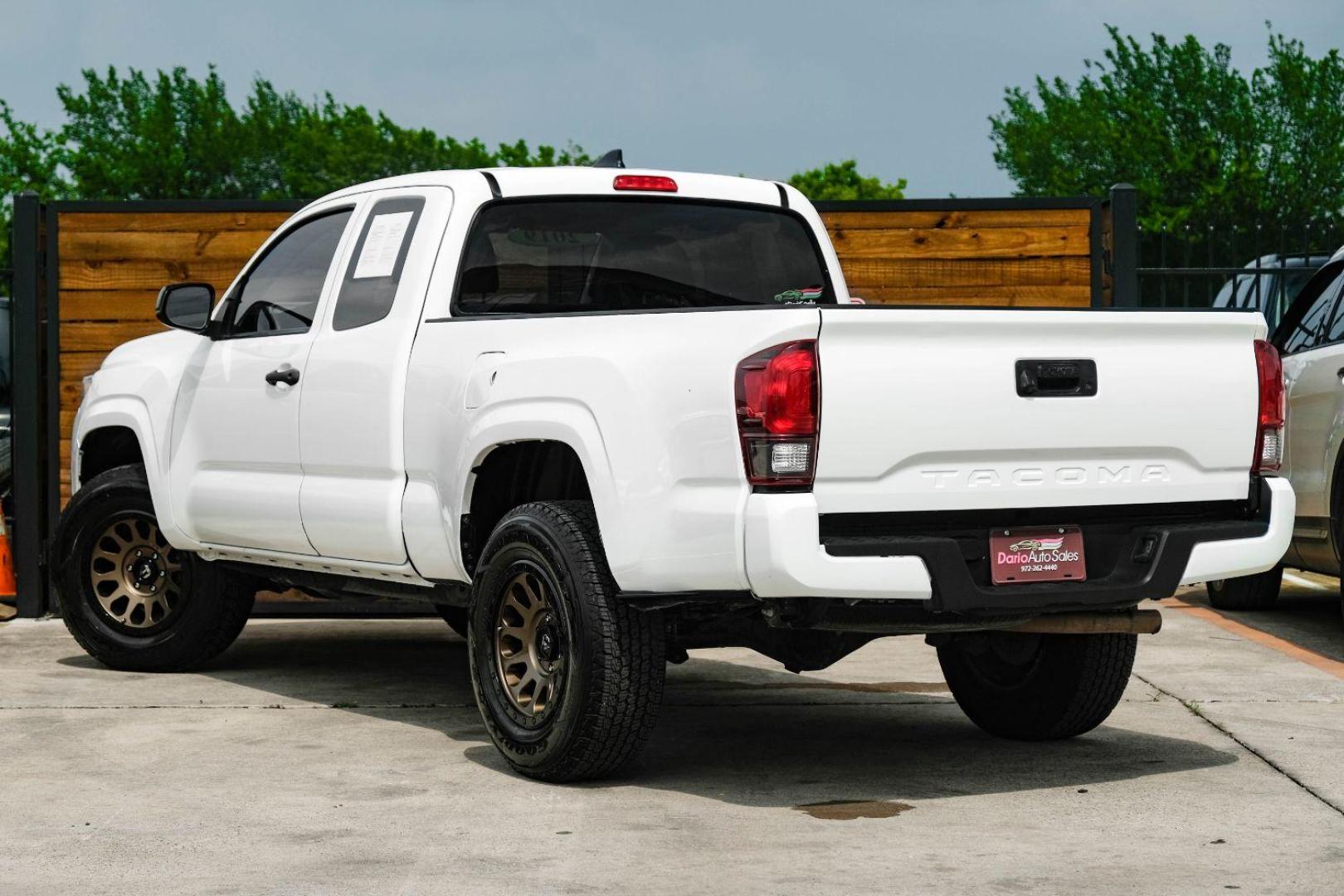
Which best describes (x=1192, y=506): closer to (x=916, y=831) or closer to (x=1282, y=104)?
(x=916, y=831)

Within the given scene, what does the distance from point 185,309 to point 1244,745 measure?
4816mm

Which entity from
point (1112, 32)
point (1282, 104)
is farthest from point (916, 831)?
point (1112, 32)

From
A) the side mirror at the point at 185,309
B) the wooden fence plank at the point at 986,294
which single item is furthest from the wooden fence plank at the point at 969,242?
the side mirror at the point at 185,309

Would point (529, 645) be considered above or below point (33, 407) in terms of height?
below

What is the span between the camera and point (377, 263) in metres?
7.74

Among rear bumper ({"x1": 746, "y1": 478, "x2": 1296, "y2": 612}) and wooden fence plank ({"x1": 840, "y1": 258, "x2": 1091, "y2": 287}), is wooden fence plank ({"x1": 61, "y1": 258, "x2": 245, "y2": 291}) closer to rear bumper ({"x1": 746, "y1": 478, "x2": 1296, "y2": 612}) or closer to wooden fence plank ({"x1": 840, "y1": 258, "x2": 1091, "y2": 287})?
wooden fence plank ({"x1": 840, "y1": 258, "x2": 1091, "y2": 287})

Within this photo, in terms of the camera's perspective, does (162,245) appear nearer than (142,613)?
No

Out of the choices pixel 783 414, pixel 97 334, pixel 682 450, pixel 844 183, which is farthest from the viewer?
pixel 844 183

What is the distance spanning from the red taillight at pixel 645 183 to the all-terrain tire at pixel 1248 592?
5.05 meters

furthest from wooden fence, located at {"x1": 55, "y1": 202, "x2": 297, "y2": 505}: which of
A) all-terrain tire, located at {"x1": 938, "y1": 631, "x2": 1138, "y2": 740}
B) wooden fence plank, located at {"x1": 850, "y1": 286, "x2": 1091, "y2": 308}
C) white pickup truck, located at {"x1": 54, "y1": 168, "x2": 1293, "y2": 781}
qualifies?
all-terrain tire, located at {"x1": 938, "y1": 631, "x2": 1138, "y2": 740}

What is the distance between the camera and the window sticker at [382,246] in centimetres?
766

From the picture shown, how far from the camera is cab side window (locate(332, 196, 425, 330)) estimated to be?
7.59 metres

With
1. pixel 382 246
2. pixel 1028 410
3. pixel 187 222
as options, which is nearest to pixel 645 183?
pixel 382 246

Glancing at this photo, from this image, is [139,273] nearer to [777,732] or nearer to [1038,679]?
[777,732]
